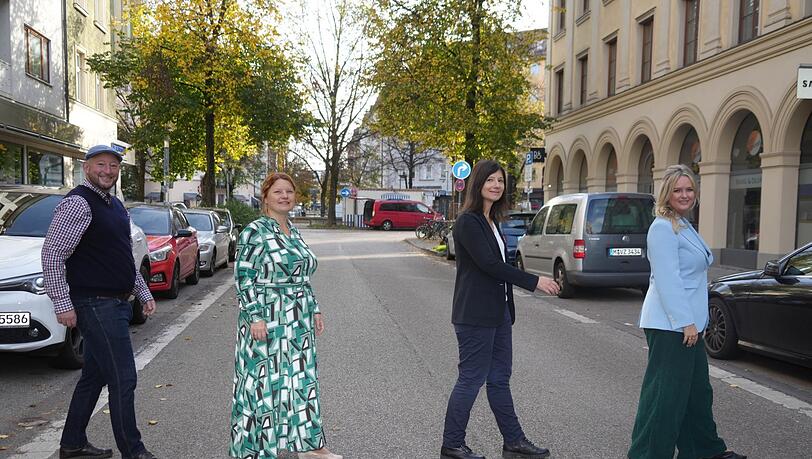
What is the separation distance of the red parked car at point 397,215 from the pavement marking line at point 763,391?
42518 millimetres

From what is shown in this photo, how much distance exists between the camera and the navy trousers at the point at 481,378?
3914 mm

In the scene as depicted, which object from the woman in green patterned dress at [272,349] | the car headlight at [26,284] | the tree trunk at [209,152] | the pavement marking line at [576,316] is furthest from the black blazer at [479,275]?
the tree trunk at [209,152]

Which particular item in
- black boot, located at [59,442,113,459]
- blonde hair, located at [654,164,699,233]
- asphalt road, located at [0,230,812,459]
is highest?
blonde hair, located at [654,164,699,233]

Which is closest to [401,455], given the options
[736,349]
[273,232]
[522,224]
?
[273,232]

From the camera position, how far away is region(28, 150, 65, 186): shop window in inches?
819

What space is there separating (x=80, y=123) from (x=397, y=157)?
52.3 metres

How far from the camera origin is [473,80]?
24312 millimetres

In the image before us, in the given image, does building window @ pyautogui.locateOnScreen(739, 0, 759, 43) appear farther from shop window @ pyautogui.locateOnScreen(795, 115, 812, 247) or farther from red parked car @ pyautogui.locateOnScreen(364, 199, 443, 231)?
red parked car @ pyautogui.locateOnScreen(364, 199, 443, 231)

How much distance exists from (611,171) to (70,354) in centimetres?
2201

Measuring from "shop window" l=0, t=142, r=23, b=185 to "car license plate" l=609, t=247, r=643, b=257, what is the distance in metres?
15.4

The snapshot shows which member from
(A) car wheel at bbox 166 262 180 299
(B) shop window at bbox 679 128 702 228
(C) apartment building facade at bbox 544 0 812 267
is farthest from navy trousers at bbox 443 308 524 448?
(B) shop window at bbox 679 128 702 228

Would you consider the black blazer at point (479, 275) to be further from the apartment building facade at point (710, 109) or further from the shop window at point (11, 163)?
the shop window at point (11, 163)

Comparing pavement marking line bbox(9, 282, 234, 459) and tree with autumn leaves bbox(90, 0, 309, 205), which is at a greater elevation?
tree with autumn leaves bbox(90, 0, 309, 205)

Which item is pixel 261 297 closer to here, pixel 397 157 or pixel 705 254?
pixel 705 254
